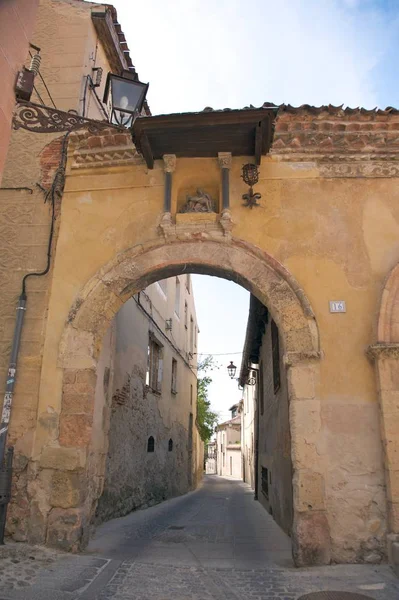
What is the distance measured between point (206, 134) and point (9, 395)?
377 centimetres

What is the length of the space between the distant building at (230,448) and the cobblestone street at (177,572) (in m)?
28.6

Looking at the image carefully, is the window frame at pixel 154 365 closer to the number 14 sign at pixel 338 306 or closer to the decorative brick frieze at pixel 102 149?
the decorative brick frieze at pixel 102 149

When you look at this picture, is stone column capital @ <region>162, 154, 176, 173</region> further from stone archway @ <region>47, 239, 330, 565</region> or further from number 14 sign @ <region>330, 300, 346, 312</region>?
number 14 sign @ <region>330, 300, 346, 312</region>

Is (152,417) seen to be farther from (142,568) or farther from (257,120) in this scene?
(257,120)

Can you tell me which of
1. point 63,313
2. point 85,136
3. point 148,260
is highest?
point 85,136

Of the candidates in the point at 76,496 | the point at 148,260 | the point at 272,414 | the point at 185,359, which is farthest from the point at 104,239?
the point at 185,359

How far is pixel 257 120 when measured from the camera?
4965mm

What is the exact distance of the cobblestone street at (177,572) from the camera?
3.42 metres

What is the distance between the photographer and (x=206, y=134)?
209 inches

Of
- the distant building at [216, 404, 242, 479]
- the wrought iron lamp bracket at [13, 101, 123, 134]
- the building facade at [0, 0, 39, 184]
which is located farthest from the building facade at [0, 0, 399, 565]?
the distant building at [216, 404, 242, 479]

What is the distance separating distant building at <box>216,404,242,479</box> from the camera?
33.9 metres

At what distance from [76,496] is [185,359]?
10729mm

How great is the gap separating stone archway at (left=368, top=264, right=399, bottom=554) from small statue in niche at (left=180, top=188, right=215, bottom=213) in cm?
226

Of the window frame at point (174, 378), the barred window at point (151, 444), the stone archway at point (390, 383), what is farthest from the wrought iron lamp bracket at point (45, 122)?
the window frame at point (174, 378)
